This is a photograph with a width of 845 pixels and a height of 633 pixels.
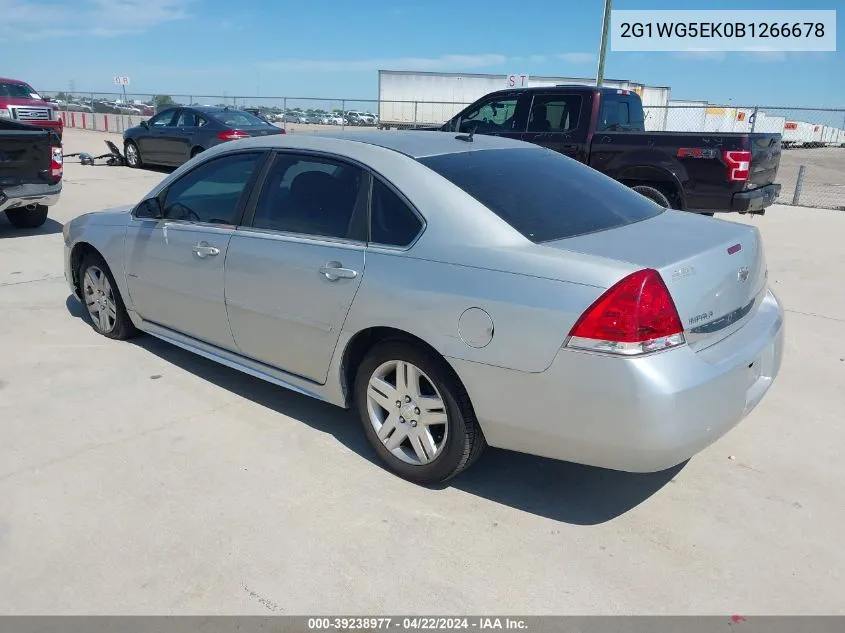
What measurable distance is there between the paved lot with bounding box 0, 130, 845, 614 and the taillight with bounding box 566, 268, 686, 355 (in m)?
0.89

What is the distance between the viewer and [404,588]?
2.60 meters

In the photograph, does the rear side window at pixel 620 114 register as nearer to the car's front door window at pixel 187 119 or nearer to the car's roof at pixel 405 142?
the car's roof at pixel 405 142

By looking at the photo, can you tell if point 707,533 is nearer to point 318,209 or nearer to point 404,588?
point 404,588

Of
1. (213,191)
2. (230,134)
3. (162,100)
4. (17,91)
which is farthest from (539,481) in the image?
(162,100)

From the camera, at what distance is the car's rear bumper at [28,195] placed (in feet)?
25.9

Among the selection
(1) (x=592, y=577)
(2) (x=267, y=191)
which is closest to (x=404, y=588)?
(1) (x=592, y=577)

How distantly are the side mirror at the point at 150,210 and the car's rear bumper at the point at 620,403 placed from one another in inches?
99.7

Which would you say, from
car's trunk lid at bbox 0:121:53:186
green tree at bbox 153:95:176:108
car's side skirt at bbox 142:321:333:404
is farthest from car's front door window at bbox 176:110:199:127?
green tree at bbox 153:95:176:108

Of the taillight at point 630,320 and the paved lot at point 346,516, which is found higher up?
the taillight at point 630,320

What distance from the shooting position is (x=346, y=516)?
3.02m

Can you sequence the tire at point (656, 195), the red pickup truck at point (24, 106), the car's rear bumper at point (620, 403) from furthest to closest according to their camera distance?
1. the red pickup truck at point (24, 106)
2. the tire at point (656, 195)
3. the car's rear bumper at point (620, 403)

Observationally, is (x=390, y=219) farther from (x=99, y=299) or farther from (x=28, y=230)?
(x=28, y=230)

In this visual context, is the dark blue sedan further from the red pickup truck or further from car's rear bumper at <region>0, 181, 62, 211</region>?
car's rear bumper at <region>0, 181, 62, 211</region>
